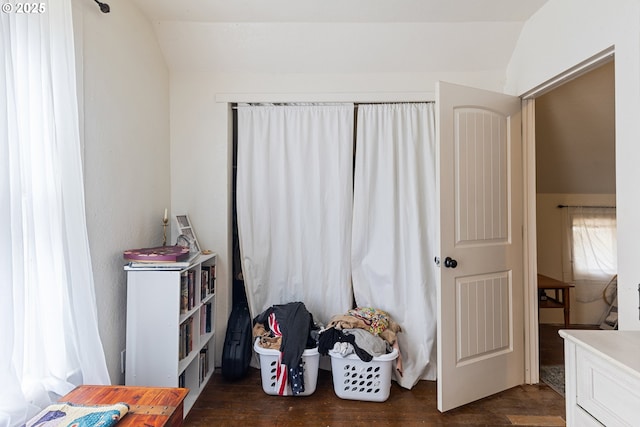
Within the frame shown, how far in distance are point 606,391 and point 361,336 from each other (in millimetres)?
1176

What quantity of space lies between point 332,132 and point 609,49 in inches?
60.6

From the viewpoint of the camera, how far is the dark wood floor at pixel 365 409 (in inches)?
66.4

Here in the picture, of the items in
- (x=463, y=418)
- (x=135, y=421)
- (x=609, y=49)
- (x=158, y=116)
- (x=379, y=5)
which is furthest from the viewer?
(x=158, y=116)

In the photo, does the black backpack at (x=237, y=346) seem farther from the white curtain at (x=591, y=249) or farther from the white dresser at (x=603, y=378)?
the white curtain at (x=591, y=249)

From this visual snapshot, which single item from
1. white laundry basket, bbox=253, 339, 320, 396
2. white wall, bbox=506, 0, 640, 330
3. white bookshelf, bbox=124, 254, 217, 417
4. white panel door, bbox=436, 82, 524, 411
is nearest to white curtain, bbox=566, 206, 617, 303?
white panel door, bbox=436, 82, 524, 411

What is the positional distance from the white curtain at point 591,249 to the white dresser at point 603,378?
257 cm

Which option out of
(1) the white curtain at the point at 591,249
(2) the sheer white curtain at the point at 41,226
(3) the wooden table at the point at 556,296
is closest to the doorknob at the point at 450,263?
(3) the wooden table at the point at 556,296

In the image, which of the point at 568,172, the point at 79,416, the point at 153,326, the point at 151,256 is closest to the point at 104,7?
the point at 151,256

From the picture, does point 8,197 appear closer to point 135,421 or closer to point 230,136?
point 135,421

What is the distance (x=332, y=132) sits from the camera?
2.24 m

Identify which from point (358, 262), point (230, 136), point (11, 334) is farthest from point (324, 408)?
point (230, 136)

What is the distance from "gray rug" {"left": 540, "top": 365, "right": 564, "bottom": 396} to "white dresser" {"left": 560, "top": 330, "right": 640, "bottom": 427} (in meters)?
1.31

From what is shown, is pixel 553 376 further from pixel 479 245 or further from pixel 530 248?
pixel 479 245

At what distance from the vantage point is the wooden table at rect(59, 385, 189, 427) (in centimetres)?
97
